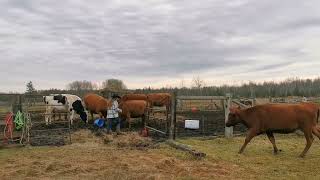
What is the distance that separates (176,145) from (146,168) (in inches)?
135

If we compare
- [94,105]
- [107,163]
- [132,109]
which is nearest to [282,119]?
[107,163]

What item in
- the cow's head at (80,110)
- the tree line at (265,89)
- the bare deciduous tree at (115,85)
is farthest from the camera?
the tree line at (265,89)

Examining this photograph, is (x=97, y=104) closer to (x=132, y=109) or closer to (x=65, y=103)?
(x=65, y=103)

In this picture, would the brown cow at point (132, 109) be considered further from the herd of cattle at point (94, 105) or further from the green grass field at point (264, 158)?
the green grass field at point (264, 158)

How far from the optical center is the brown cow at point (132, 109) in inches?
714

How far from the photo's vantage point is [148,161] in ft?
34.1

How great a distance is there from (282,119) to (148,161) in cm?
432

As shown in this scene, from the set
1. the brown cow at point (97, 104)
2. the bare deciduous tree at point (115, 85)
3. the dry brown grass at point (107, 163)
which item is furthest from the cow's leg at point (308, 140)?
the bare deciduous tree at point (115, 85)

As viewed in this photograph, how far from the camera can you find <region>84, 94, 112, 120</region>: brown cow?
20219 millimetres

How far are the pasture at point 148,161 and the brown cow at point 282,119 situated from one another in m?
0.59

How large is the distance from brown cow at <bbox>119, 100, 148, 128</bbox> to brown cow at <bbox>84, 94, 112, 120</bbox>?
1.48 metres

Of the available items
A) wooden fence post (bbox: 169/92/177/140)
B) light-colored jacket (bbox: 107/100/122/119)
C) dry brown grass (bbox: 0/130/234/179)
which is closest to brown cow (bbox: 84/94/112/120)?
light-colored jacket (bbox: 107/100/122/119)

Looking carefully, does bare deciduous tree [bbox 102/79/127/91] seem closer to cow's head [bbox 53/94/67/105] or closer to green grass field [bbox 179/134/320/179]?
cow's head [bbox 53/94/67/105]

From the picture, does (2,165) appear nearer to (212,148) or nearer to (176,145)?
(176,145)
